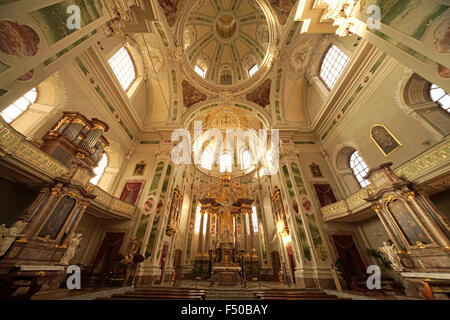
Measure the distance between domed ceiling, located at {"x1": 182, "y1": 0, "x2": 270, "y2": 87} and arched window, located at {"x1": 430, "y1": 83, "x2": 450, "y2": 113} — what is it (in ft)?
37.5

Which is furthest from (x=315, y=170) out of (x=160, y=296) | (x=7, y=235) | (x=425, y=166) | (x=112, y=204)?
(x=7, y=235)

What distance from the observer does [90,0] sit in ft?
17.9

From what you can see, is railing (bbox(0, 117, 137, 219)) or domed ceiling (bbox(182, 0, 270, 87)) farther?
domed ceiling (bbox(182, 0, 270, 87))

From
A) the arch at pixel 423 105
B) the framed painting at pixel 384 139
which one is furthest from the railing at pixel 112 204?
the arch at pixel 423 105

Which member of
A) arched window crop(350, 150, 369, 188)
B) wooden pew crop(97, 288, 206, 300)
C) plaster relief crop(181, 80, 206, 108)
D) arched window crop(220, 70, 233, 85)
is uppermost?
arched window crop(220, 70, 233, 85)

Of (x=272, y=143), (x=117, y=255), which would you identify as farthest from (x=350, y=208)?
(x=117, y=255)

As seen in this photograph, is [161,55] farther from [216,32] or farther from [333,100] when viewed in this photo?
[333,100]

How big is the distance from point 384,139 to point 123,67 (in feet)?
53.3

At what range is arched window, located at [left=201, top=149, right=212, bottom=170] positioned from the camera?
2065 centimetres

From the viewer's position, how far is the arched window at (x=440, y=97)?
7044 mm

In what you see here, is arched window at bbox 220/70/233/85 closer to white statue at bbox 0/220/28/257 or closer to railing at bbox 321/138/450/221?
railing at bbox 321/138/450/221

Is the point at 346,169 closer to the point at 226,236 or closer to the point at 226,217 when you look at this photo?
the point at 226,217

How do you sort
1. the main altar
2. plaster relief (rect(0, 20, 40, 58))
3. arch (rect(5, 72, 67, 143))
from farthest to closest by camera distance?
the main altar
arch (rect(5, 72, 67, 143))
plaster relief (rect(0, 20, 40, 58))

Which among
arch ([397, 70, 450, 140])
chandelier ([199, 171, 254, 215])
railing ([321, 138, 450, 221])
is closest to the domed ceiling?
chandelier ([199, 171, 254, 215])
